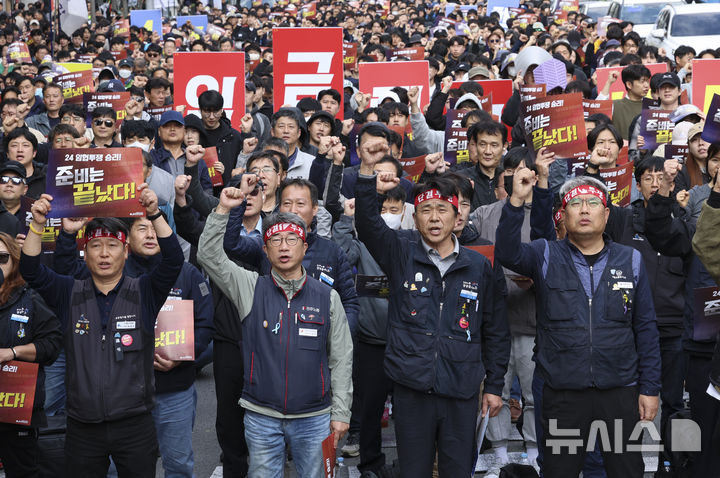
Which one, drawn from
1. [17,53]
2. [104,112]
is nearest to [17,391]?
[104,112]

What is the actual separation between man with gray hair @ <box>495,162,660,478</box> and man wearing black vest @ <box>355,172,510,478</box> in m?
0.29

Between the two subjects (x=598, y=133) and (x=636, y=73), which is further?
(x=636, y=73)

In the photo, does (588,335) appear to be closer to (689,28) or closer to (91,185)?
(91,185)

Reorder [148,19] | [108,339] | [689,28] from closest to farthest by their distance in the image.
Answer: [108,339] → [689,28] → [148,19]

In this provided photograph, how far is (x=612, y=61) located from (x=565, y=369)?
30.2 feet

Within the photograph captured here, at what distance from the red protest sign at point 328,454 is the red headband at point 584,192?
1.84 m

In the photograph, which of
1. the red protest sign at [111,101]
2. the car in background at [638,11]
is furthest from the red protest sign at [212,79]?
the car in background at [638,11]

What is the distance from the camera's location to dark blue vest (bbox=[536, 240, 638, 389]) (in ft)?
17.4

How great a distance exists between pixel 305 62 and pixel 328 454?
6462mm

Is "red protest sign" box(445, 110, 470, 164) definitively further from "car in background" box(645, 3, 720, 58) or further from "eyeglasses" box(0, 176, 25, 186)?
"car in background" box(645, 3, 720, 58)

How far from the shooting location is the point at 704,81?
1091 cm

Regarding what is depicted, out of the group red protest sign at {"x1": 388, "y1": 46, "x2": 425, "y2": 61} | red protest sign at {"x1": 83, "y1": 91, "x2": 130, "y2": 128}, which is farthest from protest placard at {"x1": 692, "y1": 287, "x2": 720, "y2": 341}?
red protest sign at {"x1": 388, "y1": 46, "x2": 425, "y2": 61}

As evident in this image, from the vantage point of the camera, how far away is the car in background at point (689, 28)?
19812 millimetres

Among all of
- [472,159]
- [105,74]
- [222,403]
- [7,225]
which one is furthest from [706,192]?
[105,74]
